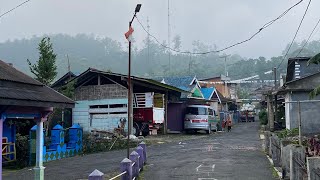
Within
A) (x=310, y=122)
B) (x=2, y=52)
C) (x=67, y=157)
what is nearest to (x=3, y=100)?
(x=67, y=157)

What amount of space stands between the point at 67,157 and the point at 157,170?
793cm

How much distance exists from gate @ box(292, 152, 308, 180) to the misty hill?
202 feet

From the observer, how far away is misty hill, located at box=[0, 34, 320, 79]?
84.5 m

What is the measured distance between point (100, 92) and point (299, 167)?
21.0m

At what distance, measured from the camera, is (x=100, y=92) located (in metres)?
29.5

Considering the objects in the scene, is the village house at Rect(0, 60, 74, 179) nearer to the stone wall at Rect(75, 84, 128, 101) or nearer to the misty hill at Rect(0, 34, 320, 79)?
the stone wall at Rect(75, 84, 128, 101)

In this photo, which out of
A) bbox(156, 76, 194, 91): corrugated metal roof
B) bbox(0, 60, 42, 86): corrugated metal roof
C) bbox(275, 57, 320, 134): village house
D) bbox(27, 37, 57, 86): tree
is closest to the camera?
bbox(0, 60, 42, 86): corrugated metal roof

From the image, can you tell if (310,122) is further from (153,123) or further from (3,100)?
(3,100)

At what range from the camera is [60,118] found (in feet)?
101

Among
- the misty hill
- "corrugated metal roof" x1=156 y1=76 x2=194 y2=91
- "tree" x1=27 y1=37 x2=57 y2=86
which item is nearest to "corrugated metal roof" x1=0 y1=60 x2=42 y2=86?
"tree" x1=27 y1=37 x2=57 y2=86

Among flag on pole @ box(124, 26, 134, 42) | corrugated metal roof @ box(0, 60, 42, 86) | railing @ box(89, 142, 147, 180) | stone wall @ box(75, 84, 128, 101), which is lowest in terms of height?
railing @ box(89, 142, 147, 180)

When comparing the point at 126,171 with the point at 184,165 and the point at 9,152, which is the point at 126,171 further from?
the point at 9,152

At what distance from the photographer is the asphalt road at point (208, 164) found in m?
13.8

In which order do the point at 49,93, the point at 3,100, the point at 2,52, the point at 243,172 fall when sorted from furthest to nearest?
1. the point at 2,52
2. the point at 243,172
3. the point at 49,93
4. the point at 3,100
